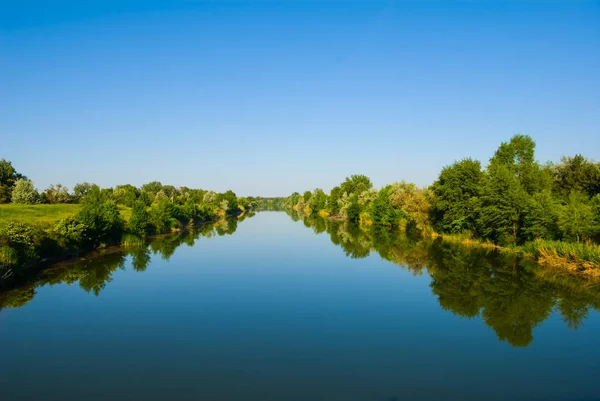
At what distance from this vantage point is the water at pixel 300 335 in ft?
34.7

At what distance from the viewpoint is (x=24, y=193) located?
53.2 meters

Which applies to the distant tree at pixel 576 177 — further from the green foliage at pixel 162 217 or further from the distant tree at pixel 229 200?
the distant tree at pixel 229 200

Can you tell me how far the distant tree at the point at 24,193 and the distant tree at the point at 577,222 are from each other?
6184 centimetres

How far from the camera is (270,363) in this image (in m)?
12.0

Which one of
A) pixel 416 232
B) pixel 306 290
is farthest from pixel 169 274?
pixel 416 232

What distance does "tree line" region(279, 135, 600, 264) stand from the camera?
1082 inches

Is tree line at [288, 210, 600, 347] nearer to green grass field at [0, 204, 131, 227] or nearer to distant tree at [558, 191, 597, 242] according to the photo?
distant tree at [558, 191, 597, 242]

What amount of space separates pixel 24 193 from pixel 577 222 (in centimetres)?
6318

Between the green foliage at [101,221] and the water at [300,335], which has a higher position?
the green foliage at [101,221]

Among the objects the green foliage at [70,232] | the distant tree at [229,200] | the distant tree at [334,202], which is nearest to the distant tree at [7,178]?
the green foliage at [70,232]

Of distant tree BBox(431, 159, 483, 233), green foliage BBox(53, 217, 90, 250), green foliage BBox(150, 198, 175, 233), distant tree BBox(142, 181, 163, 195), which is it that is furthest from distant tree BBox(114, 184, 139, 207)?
distant tree BBox(142, 181, 163, 195)

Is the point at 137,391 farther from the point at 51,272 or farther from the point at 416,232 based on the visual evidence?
the point at 416,232

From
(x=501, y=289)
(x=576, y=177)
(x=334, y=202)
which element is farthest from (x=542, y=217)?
(x=334, y=202)

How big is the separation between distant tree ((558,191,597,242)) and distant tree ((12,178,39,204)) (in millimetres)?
61840
